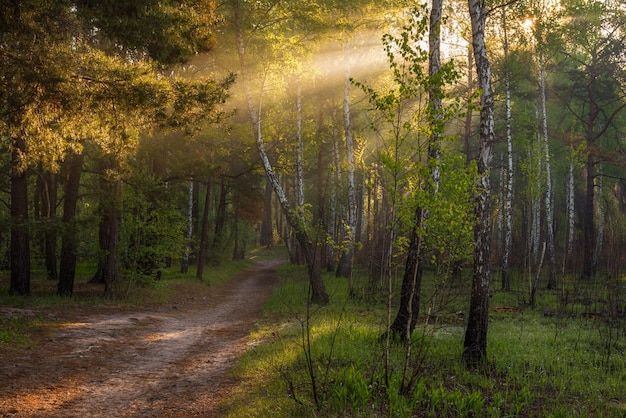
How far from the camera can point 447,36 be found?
60.9 feet

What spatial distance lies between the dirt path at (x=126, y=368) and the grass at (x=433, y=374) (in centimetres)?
68

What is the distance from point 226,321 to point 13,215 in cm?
720

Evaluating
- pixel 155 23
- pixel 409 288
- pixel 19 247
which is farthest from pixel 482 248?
pixel 19 247

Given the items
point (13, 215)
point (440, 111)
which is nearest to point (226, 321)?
point (13, 215)

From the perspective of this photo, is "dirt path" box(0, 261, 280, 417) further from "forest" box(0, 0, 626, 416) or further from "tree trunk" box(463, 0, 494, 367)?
"tree trunk" box(463, 0, 494, 367)

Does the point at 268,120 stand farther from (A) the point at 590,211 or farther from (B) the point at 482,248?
(A) the point at 590,211

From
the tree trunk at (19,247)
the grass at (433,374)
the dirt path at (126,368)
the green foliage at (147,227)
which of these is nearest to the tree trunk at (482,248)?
the grass at (433,374)

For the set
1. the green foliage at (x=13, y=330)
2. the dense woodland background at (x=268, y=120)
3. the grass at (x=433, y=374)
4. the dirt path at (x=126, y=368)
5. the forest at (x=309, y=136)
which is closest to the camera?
the grass at (x=433, y=374)

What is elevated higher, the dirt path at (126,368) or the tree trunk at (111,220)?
the tree trunk at (111,220)

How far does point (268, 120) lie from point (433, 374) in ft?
53.6

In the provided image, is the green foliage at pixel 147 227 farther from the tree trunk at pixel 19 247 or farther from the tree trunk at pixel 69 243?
the tree trunk at pixel 19 247

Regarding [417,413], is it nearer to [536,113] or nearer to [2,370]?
[2,370]

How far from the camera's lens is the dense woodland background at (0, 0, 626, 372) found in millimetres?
6867

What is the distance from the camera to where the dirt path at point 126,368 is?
5.68 metres
